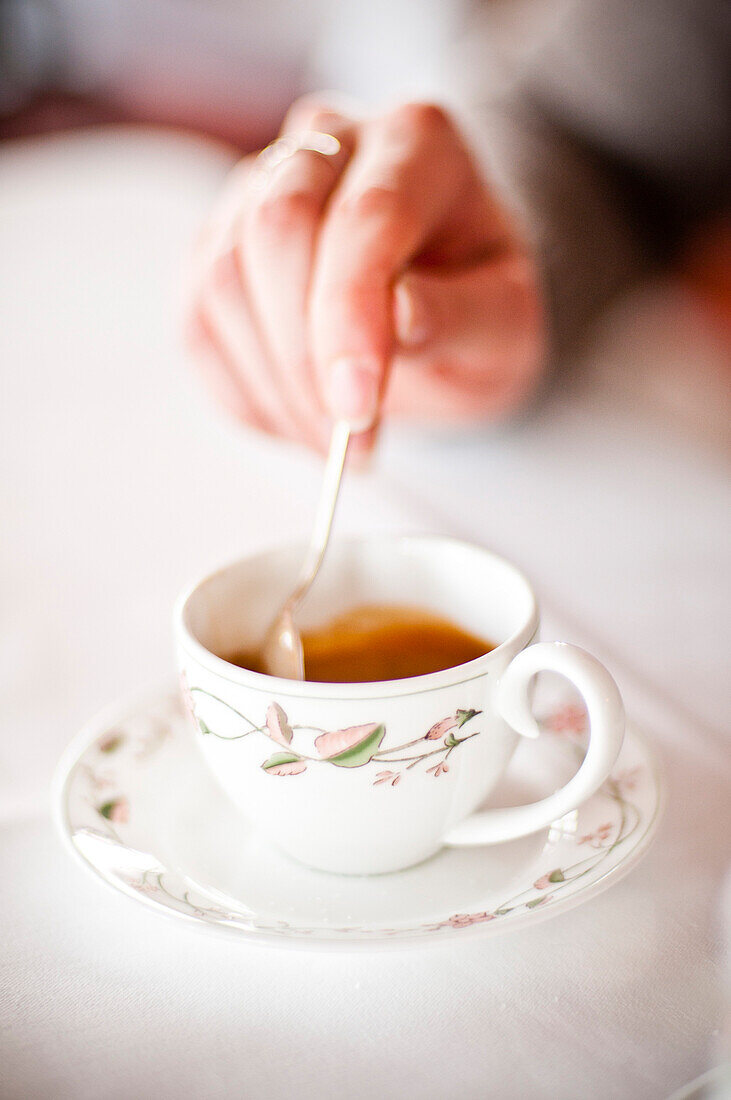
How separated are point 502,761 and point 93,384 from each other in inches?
22.5

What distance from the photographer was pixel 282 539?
1.89 feet

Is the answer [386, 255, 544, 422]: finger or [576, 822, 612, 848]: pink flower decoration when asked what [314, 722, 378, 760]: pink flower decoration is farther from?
[386, 255, 544, 422]: finger

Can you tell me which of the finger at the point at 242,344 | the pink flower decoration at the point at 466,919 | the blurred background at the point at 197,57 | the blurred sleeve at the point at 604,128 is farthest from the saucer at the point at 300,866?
the blurred background at the point at 197,57

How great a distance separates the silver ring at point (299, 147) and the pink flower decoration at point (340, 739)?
426 millimetres

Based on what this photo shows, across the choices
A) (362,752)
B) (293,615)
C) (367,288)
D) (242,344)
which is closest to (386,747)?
(362,752)

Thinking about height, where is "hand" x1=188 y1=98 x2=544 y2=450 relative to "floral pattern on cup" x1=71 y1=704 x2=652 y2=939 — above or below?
above

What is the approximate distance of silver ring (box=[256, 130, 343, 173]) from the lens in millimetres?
593

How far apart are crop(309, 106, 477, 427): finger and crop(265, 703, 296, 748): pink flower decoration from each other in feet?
0.62

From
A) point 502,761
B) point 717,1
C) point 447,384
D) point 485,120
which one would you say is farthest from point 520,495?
point 717,1

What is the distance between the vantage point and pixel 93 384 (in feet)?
2.55

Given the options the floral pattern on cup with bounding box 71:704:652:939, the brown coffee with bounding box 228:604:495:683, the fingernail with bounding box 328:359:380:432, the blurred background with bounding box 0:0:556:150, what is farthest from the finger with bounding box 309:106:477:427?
the blurred background with bounding box 0:0:556:150

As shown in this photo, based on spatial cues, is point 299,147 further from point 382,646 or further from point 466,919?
point 466,919

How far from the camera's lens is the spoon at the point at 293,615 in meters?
0.38

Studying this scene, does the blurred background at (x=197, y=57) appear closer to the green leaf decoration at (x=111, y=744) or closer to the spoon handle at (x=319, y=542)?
the spoon handle at (x=319, y=542)
